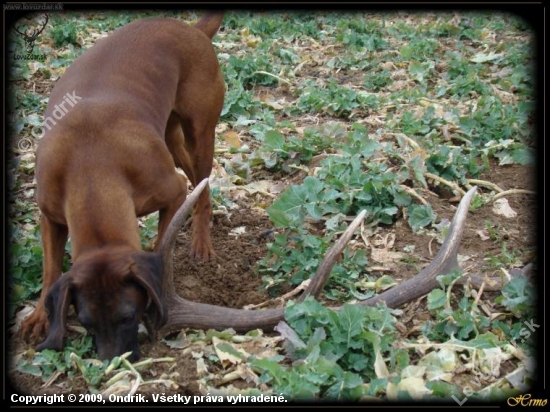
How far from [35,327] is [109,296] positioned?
0.97 metres

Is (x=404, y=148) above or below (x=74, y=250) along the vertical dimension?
below

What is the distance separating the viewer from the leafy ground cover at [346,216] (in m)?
4.26

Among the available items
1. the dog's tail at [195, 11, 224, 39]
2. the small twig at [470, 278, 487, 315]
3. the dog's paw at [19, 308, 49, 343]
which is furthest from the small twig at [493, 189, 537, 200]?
the dog's paw at [19, 308, 49, 343]

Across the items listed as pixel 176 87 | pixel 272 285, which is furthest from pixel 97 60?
pixel 272 285

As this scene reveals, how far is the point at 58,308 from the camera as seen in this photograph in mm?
4230

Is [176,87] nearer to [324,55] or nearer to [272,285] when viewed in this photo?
[272,285]

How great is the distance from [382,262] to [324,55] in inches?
216

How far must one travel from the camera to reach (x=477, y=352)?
4359 millimetres

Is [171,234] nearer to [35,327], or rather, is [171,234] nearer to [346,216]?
[35,327]

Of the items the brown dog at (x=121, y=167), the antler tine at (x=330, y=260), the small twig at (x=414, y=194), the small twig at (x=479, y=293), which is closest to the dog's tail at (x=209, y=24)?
the brown dog at (x=121, y=167)

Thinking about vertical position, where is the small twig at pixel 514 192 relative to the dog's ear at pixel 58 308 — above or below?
below

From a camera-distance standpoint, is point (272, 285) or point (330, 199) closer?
point (272, 285)

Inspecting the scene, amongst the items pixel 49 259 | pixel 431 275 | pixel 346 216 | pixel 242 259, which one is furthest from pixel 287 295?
pixel 49 259

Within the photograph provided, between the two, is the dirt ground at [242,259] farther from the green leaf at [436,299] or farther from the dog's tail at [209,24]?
the dog's tail at [209,24]
